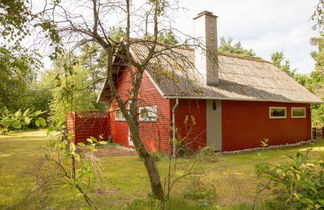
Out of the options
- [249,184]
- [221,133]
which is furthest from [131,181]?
Result: [221,133]

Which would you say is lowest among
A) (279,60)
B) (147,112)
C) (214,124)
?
(214,124)

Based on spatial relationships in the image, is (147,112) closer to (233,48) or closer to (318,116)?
(318,116)

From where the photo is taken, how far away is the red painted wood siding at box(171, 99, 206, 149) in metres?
11.0

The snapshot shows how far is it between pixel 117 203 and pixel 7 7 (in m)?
6.00

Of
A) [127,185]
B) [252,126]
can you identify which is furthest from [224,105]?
[127,185]

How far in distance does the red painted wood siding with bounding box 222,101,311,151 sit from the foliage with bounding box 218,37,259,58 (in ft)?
110

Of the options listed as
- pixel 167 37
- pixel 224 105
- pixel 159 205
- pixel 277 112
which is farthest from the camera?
pixel 277 112

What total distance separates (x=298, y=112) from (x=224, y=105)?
6.78 metres

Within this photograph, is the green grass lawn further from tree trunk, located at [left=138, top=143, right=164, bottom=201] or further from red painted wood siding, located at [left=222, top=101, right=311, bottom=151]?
red painted wood siding, located at [left=222, top=101, right=311, bottom=151]

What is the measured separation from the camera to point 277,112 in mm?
14680

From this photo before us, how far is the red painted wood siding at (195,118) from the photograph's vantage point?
11.0 metres

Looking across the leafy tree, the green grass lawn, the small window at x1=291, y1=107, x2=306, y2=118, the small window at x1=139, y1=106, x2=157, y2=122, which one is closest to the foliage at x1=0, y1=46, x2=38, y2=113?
the green grass lawn

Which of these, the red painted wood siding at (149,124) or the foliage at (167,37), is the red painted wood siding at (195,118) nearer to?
the red painted wood siding at (149,124)

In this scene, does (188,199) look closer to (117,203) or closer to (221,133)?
(117,203)
